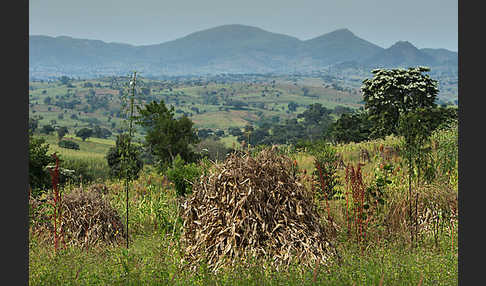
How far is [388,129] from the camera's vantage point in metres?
22.3

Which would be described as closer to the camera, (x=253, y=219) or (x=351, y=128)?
(x=253, y=219)

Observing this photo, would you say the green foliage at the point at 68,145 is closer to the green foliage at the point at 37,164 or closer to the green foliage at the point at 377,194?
the green foliage at the point at 37,164

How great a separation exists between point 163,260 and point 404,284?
8.49ft

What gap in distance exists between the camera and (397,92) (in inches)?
850

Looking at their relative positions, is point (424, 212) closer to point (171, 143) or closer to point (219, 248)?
point (219, 248)

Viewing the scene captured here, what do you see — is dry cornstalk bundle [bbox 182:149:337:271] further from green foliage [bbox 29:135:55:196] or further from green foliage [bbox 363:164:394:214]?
green foliage [bbox 29:135:55:196]

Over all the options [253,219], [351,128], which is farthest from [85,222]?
[351,128]

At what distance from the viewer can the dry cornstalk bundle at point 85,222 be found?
670cm

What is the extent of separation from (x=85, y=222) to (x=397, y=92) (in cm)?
1813

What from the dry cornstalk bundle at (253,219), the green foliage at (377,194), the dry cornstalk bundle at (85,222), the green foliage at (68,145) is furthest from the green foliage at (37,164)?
the green foliage at (68,145)

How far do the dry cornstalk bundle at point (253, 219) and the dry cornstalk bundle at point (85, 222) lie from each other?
161cm

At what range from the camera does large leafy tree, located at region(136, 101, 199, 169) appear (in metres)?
17.3

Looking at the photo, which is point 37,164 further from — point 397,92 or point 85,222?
point 397,92

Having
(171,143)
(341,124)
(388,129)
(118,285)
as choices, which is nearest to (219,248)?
(118,285)
